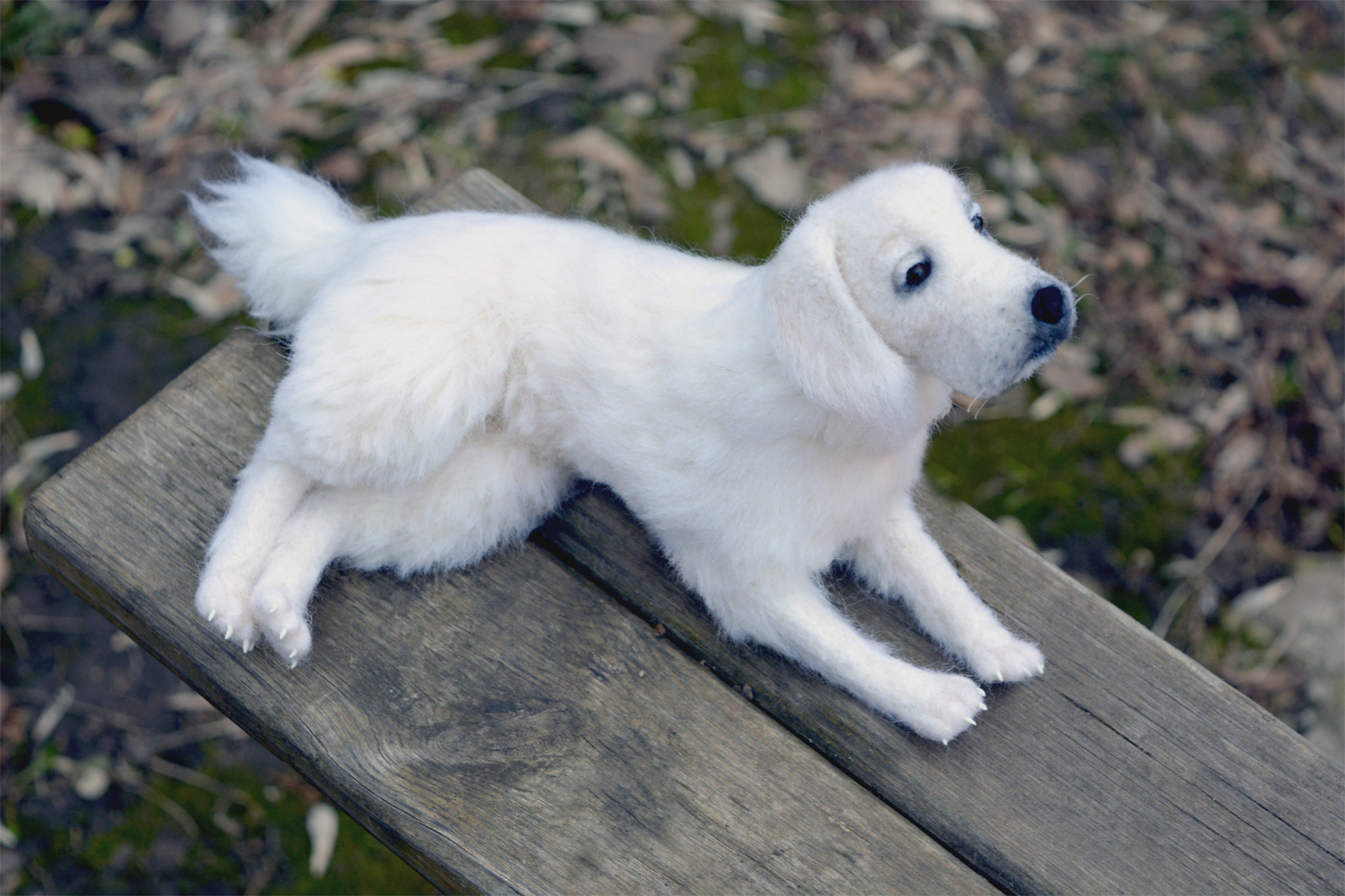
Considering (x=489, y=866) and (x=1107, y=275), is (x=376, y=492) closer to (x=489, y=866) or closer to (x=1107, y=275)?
(x=489, y=866)

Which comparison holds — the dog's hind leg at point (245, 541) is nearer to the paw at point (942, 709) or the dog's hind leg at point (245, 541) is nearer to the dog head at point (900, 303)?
the dog head at point (900, 303)

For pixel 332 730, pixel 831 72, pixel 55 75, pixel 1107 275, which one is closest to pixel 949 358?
pixel 332 730

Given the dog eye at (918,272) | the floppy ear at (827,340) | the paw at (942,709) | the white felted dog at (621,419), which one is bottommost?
the paw at (942,709)

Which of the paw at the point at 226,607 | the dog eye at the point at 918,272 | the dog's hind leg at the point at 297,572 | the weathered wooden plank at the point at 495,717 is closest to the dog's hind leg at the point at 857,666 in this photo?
the weathered wooden plank at the point at 495,717

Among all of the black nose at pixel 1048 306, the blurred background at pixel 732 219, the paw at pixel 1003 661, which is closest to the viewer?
the black nose at pixel 1048 306

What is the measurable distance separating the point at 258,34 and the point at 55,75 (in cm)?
69

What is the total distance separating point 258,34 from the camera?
352 cm

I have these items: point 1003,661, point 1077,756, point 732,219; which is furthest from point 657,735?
point 732,219

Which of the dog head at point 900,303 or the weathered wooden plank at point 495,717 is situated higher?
the dog head at point 900,303

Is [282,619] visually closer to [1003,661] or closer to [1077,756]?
[1003,661]

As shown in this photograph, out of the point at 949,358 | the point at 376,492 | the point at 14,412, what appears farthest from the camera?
the point at 14,412

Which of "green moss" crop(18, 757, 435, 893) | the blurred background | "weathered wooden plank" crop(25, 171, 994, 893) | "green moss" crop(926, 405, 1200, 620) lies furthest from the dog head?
"green moss" crop(18, 757, 435, 893)

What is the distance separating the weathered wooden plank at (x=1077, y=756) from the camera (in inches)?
68.1

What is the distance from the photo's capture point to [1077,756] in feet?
5.92
